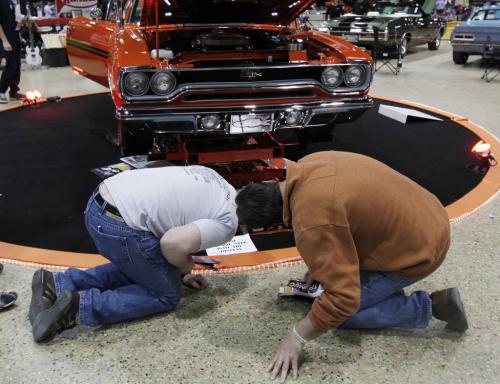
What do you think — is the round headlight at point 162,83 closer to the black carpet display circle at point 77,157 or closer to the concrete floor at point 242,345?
the black carpet display circle at point 77,157

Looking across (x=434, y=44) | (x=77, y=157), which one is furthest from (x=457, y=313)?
(x=434, y=44)

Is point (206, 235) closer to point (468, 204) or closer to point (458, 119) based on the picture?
point (468, 204)

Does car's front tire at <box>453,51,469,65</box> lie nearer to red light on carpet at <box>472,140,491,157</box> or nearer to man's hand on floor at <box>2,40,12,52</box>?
red light on carpet at <box>472,140,491,157</box>

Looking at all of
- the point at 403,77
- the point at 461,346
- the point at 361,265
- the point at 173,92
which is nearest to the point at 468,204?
the point at 461,346

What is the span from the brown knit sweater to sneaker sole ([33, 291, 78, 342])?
3.36ft

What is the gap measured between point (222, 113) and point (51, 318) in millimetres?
1883

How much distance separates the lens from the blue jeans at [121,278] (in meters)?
2.01

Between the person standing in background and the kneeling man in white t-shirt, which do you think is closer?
the kneeling man in white t-shirt

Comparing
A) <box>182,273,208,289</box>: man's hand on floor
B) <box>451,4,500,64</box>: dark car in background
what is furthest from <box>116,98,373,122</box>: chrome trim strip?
<box>451,4,500,64</box>: dark car in background

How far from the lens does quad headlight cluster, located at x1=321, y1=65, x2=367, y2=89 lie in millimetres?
3736

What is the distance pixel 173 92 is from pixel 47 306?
176 cm

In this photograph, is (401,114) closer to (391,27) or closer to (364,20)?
(391,27)

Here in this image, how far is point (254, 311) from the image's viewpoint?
232cm

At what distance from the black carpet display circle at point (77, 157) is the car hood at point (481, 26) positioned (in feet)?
13.1
